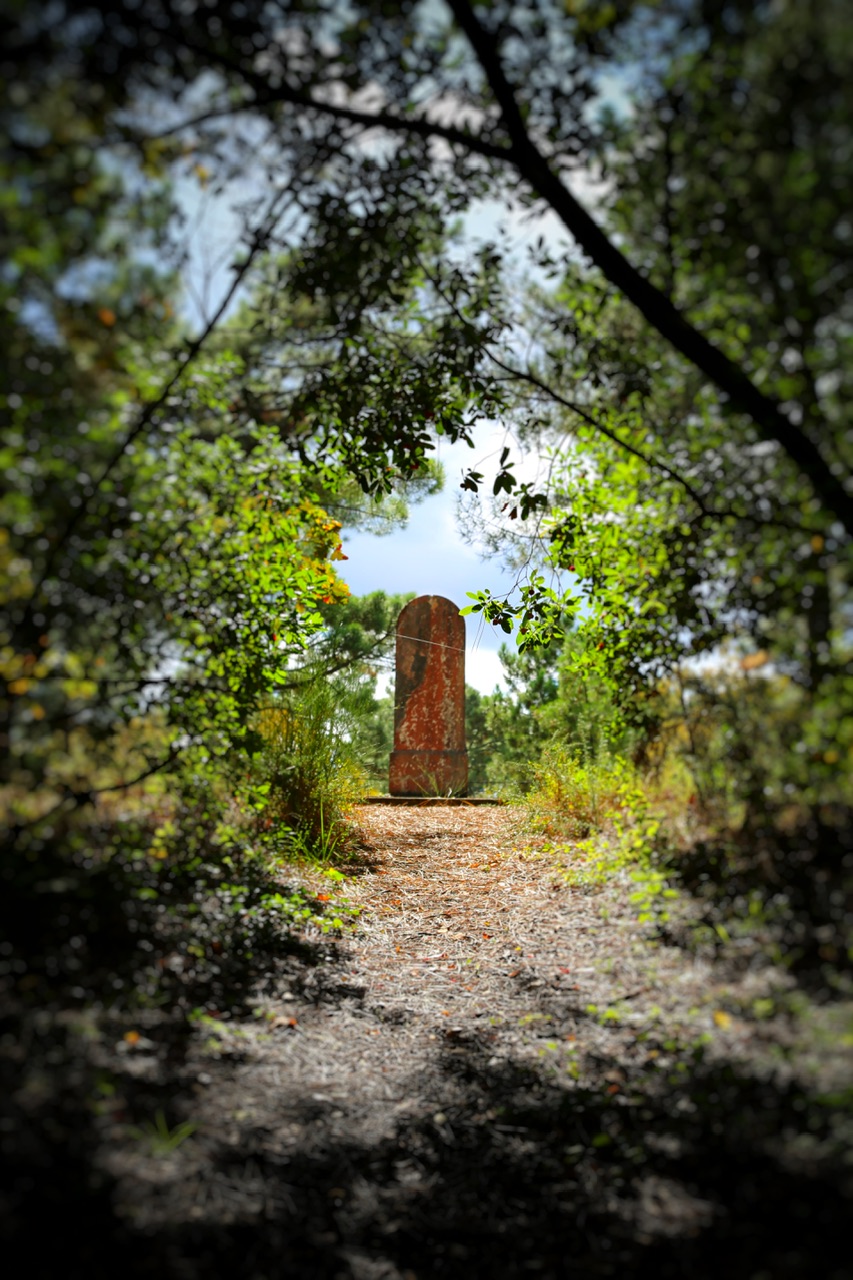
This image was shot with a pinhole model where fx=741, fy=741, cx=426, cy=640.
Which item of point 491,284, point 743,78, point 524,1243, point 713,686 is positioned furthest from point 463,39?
point 524,1243

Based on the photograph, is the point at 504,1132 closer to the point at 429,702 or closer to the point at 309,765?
the point at 309,765

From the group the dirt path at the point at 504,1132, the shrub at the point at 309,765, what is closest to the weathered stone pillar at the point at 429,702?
the shrub at the point at 309,765

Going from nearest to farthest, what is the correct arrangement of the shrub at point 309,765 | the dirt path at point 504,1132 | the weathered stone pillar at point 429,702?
1. the dirt path at point 504,1132
2. the shrub at point 309,765
3. the weathered stone pillar at point 429,702

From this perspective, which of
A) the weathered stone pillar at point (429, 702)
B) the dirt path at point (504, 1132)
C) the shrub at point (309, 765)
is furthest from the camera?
the weathered stone pillar at point (429, 702)

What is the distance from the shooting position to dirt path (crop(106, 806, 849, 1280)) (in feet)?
5.00

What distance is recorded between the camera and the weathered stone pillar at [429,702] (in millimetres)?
7176

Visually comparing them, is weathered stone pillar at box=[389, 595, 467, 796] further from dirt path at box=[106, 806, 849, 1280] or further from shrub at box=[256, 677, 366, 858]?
dirt path at box=[106, 806, 849, 1280]

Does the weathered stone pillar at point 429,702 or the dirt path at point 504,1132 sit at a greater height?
the weathered stone pillar at point 429,702

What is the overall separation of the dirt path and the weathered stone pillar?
4079 mm

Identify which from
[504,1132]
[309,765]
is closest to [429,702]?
[309,765]

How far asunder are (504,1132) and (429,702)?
5.21 m

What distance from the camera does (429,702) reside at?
726cm

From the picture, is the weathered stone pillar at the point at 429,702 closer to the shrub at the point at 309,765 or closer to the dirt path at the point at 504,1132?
the shrub at the point at 309,765

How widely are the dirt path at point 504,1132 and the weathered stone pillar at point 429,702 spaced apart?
408 centimetres
